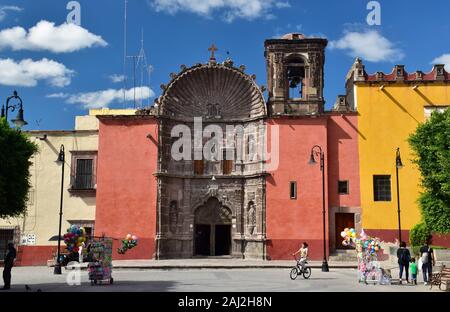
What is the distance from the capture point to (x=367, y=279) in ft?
61.3

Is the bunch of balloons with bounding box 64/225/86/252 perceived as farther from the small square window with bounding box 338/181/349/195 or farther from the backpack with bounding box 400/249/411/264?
the small square window with bounding box 338/181/349/195

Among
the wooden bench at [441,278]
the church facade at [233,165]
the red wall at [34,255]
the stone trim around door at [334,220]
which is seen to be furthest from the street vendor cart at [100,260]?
the stone trim around door at [334,220]

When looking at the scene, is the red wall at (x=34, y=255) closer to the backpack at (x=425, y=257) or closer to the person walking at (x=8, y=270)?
the person walking at (x=8, y=270)

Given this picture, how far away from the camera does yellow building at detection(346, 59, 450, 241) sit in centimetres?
3055

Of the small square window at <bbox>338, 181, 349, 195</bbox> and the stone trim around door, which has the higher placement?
the small square window at <bbox>338, 181, 349, 195</bbox>

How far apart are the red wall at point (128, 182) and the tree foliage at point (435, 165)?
15095 millimetres

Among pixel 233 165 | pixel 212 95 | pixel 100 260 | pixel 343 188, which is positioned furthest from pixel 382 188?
pixel 100 260

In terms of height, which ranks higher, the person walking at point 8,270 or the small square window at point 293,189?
the small square window at point 293,189

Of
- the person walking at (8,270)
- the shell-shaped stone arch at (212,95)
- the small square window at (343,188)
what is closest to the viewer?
the person walking at (8,270)

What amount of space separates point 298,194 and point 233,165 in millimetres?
4613

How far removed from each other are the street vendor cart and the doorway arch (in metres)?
14.2

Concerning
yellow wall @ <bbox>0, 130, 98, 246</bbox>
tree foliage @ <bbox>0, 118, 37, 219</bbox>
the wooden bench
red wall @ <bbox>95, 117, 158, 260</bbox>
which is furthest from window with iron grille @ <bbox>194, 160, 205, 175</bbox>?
the wooden bench

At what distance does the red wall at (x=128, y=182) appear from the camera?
30.8 meters

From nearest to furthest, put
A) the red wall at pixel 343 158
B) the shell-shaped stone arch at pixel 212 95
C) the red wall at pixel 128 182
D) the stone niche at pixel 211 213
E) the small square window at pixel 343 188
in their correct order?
the red wall at pixel 128 182 → the red wall at pixel 343 158 → the small square window at pixel 343 188 → the stone niche at pixel 211 213 → the shell-shaped stone arch at pixel 212 95
